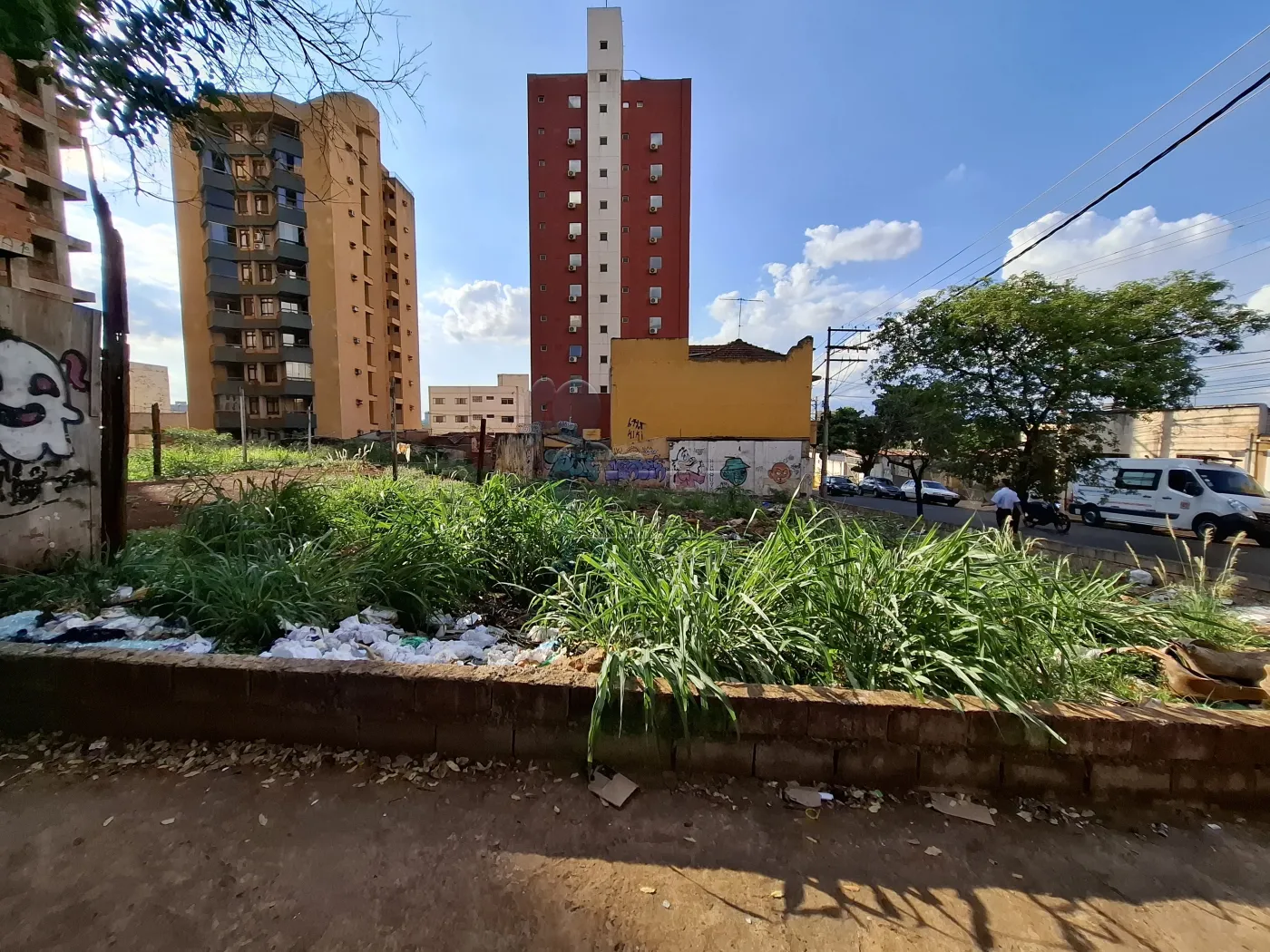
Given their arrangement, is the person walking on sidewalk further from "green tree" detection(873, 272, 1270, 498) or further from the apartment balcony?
the apartment balcony

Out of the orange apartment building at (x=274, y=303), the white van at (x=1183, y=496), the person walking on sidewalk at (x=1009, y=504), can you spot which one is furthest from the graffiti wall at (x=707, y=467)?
the orange apartment building at (x=274, y=303)

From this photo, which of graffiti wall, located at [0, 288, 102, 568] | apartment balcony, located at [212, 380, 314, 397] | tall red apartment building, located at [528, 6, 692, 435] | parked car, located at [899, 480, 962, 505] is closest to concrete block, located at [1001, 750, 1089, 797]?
graffiti wall, located at [0, 288, 102, 568]

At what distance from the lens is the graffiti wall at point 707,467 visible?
19719 mm

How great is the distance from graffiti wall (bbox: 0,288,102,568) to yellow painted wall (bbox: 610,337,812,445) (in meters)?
18.6

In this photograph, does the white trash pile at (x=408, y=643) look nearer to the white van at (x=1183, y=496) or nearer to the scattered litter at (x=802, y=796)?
the scattered litter at (x=802, y=796)

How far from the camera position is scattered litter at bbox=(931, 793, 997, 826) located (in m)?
1.98

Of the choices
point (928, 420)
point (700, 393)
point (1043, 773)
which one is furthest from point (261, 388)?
point (1043, 773)

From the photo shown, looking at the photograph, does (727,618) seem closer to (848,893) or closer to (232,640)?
(848,893)

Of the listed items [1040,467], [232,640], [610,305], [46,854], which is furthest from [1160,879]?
[610,305]

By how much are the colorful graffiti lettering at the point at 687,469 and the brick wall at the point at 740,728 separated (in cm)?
1770

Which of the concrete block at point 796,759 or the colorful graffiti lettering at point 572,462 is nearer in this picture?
the concrete block at point 796,759

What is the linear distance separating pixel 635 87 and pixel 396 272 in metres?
23.1

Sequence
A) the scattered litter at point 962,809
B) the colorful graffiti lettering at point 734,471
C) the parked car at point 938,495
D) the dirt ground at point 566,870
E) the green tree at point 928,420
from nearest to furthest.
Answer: the dirt ground at point 566,870, the scattered litter at point 962,809, the green tree at point 928,420, the colorful graffiti lettering at point 734,471, the parked car at point 938,495

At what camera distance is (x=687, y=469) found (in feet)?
65.6
